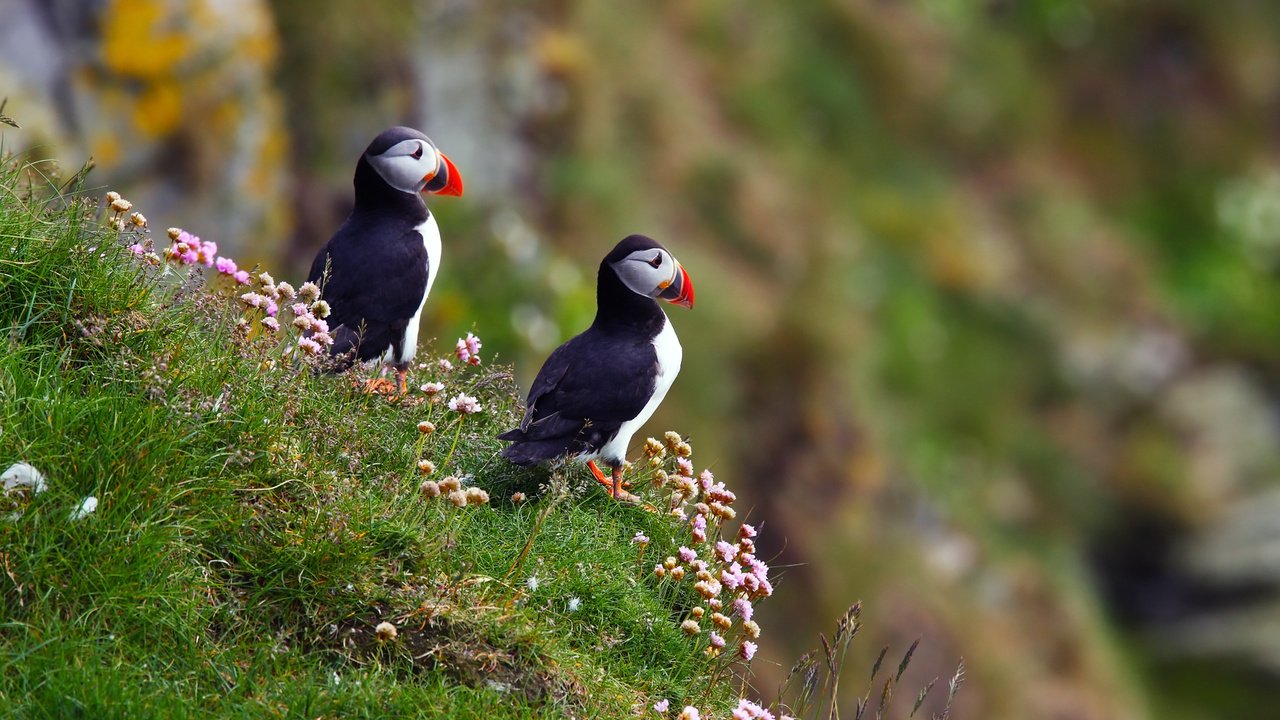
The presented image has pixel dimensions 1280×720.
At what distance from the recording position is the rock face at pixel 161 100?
31.4 ft

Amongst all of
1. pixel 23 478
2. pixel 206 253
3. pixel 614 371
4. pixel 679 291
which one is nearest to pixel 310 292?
pixel 206 253

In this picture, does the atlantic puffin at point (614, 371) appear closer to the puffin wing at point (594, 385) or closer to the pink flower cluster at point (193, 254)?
the puffin wing at point (594, 385)

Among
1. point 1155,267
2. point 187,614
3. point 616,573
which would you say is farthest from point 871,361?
point 187,614

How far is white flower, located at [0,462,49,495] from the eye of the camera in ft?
12.6

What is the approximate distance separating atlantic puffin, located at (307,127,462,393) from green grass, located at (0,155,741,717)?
83cm

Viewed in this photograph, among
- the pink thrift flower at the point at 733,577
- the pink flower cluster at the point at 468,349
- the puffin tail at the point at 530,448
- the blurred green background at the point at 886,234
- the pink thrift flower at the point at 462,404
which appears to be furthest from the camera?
the blurred green background at the point at 886,234

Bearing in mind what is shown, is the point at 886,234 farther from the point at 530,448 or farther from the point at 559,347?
the point at 530,448

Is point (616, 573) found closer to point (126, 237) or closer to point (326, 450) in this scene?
point (326, 450)

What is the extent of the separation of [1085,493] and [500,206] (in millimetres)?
8854

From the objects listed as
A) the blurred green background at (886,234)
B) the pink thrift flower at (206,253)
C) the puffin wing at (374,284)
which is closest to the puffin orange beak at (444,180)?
the puffin wing at (374,284)

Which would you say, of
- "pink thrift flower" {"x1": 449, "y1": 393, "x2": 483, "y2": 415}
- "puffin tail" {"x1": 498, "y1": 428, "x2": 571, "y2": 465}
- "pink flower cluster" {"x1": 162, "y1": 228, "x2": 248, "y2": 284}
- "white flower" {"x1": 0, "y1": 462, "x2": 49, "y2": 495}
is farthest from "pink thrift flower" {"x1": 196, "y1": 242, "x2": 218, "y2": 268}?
"white flower" {"x1": 0, "y1": 462, "x2": 49, "y2": 495}

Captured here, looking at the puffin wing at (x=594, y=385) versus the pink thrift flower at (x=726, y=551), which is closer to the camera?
the pink thrift flower at (x=726, y=551)

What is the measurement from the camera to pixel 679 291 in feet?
18.9

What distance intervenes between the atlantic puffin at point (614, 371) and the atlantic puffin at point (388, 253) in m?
0.72
